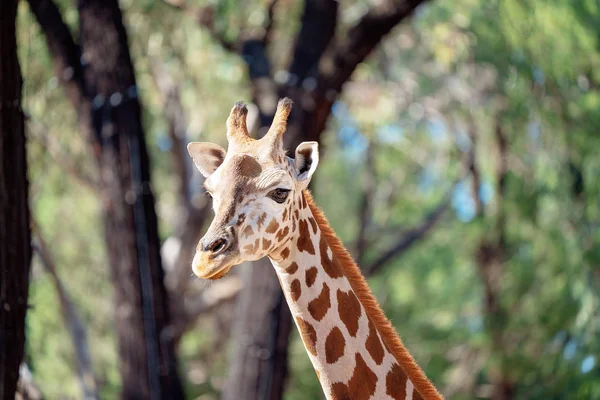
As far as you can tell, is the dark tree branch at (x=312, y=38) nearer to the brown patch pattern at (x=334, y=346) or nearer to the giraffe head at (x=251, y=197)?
→ the giraffe head at (x=251, y=197)

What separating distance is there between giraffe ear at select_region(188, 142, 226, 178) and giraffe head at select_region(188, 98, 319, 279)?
144 mm

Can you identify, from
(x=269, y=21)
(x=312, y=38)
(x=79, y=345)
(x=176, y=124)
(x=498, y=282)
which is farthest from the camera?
(x=176, y=124)

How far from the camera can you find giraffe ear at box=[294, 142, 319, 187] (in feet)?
13.8

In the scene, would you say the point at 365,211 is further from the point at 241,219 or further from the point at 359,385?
the point at 241,219

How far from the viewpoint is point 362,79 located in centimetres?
1527

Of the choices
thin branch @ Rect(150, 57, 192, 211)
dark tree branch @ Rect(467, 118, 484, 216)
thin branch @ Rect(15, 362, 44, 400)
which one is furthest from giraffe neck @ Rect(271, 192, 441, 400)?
dark tree branch @ Rect(467, 118, 484, 216)

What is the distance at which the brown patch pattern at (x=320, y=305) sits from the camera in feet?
14.0

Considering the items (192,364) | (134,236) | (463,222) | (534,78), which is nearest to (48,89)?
(134,236)

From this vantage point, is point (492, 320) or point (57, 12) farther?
point (492, 320)

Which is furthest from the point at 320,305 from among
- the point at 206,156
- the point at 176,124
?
the point at 176,124

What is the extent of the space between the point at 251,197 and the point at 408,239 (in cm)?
953

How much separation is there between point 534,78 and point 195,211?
14.3 feet

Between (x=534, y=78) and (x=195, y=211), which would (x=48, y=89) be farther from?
(x=534, y=78)

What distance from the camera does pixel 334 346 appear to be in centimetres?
427
